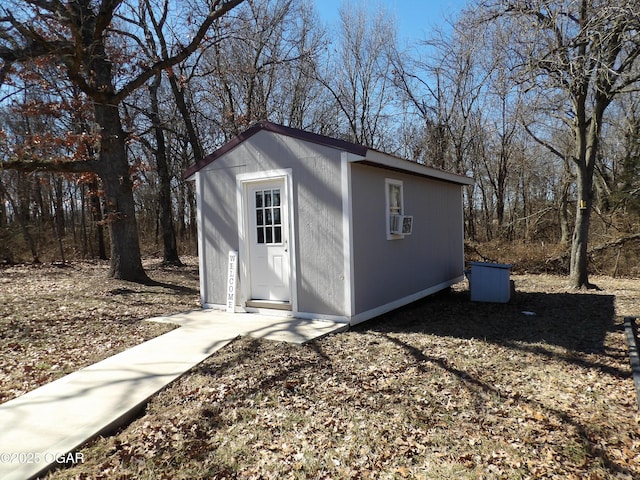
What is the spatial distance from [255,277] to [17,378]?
10.8 ft

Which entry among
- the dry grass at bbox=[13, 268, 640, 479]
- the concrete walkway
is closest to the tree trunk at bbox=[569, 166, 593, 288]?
the dry grass at bbox=[13, 268, 640, 479]

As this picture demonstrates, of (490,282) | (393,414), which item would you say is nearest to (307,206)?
(393,414)

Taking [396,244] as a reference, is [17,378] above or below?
below

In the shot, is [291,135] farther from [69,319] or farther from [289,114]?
[289,114]

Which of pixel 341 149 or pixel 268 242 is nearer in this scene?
pixel 341 149

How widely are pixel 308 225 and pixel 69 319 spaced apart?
3.77 meters

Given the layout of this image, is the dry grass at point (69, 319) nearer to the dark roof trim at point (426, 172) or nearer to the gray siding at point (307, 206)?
the gray siding at point (307, 206)

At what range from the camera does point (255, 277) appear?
264 inches

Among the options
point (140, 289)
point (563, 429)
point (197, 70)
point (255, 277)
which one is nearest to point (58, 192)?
point (197, 70)

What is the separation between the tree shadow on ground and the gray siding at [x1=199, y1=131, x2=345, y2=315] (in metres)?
0.80

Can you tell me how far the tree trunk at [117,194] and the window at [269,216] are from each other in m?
4.19

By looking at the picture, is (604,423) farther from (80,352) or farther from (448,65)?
(448,65)

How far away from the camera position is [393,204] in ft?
22.8

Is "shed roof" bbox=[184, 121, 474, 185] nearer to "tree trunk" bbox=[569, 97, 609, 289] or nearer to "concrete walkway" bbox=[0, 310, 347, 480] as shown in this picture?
"concrete walkway" bbox=[0, 310, 347, 480]
